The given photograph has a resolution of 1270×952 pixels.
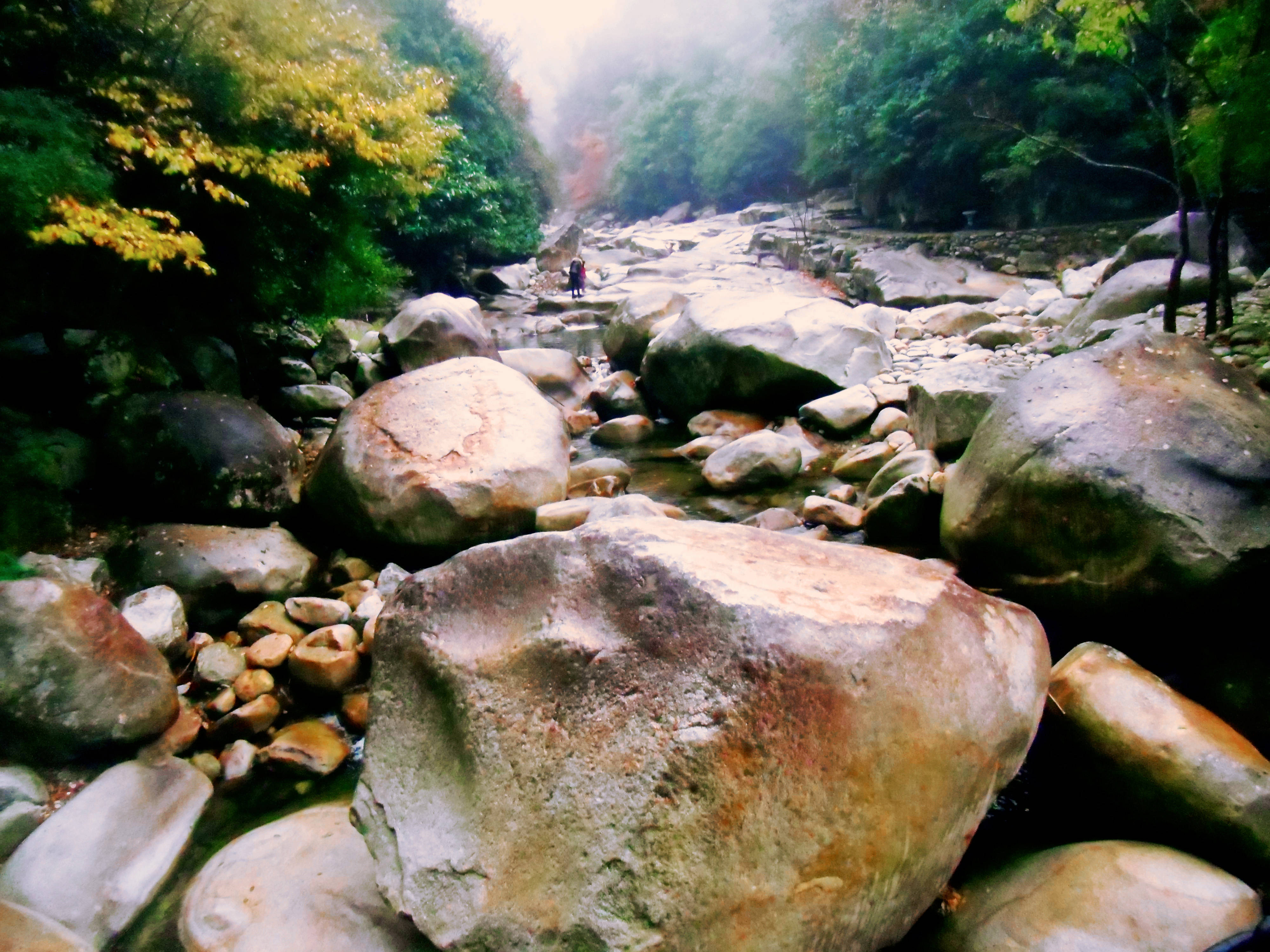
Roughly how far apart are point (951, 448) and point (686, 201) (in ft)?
100

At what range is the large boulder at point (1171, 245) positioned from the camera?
740cm

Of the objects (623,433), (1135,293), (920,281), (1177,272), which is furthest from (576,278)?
(1177,272)

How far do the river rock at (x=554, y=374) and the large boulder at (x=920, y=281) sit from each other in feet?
19.1

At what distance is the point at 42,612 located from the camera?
9.12ft

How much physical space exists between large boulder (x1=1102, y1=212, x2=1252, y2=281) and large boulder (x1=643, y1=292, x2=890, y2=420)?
350 centimetres

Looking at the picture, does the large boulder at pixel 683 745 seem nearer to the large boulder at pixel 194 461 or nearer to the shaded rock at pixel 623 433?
the large boulder at pixel 194 461

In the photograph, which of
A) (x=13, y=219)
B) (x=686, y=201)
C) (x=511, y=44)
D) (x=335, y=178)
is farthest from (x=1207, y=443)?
(x=686, y=201)

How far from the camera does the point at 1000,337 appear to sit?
Result: 791 cm

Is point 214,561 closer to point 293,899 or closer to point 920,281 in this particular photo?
point 293,899

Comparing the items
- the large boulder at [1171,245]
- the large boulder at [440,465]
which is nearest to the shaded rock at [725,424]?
the large boulder at [440,465]

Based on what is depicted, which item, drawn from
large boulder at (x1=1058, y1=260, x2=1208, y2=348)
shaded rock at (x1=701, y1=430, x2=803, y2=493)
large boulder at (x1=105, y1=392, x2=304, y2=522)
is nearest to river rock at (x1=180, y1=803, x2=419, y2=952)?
large boulder at (x1=105, y1=392, x2=304, y2=522)

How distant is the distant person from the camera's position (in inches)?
607

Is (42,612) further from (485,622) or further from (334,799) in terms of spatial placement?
(485,622)

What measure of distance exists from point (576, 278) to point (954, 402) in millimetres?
12106
